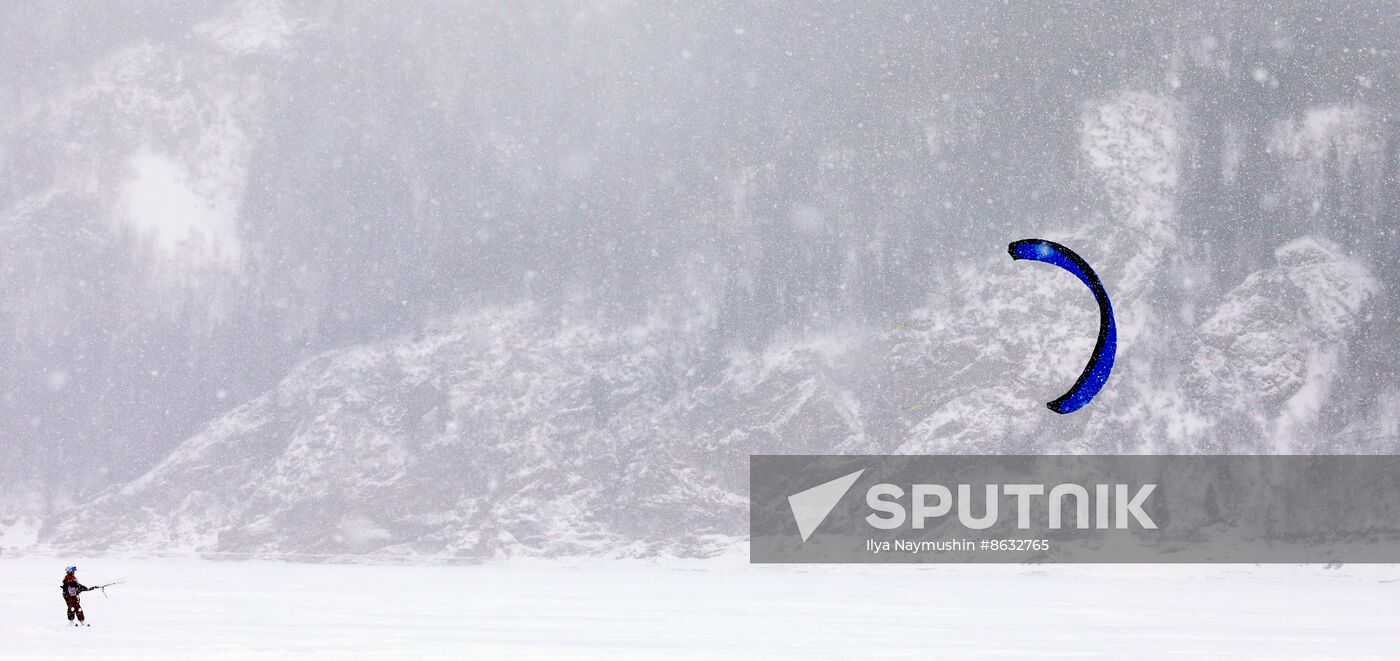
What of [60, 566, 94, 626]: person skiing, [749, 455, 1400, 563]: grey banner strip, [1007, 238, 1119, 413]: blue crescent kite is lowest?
[60, 566, 94, 626]: person skiing

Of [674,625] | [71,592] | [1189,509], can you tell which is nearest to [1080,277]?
[674,625]

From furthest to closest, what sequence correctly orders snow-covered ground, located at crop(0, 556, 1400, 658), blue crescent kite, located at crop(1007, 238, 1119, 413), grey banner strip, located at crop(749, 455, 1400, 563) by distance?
grey banner strip, located at crop(749, 455, 1400, 563), blue crescent kite, located at crop(1007, 238, 1119, 413), snow-covered ground, located at crop(0, 556, 1400, 658)

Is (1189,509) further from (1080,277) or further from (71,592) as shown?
(71,592)

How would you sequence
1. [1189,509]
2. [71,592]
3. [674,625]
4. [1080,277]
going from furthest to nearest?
[1189,509]
[1080,277]
[674,625]
[71,592]

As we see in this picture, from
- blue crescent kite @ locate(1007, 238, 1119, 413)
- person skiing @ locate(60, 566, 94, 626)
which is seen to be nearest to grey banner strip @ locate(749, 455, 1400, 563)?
blue crescent kite @ locate(1007, 238, 1119, 413)

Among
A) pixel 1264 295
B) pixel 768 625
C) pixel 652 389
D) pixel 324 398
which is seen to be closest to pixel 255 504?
pixel 324 398

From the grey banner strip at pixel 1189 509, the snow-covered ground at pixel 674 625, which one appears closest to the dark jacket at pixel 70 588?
the snow-covered ground at pixel 674 625

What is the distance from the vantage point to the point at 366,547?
185 m

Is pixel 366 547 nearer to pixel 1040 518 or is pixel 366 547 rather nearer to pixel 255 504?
pixel 255 504

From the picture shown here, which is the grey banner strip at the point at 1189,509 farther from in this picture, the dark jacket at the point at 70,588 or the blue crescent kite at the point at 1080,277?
the dark jacket at the point at 70,588

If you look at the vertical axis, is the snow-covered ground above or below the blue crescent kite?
below

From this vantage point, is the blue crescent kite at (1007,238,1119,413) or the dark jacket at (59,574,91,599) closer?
the dark jacket at (59,574,91,599)

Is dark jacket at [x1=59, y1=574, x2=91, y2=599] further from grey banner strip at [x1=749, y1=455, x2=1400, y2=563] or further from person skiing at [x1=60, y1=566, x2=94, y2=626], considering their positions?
grey banner strip at [x1=749, y1=455, x2=1400, y2=563]

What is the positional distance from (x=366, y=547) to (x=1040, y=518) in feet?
345
